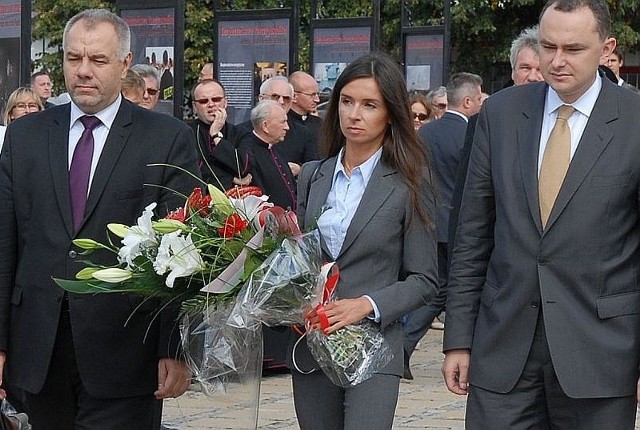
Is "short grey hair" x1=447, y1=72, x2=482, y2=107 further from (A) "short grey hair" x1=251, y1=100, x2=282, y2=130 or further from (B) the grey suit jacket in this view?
(B) the grey suit jacket

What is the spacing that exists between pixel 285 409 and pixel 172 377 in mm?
3987

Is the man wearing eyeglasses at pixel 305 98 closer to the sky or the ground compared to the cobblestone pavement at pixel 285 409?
closer to the sky

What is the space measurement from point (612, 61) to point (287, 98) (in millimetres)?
3819

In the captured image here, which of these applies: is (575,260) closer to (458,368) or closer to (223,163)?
(458,368)

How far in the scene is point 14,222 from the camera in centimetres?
521

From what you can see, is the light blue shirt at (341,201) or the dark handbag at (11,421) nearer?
the light blue shirt at (341,201)

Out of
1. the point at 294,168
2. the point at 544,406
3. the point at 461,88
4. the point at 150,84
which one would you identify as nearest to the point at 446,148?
the point at 461,88

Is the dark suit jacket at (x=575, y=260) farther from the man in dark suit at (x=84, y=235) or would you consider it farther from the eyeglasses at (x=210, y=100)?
the eyeglasses at (x=210, y=100)

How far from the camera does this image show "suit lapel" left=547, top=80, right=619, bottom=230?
4566mm

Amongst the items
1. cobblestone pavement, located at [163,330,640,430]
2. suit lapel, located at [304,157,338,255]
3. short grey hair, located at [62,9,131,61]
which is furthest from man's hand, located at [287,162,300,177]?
suit lapel, located at [304,157,338,255]

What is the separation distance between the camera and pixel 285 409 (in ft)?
29.6

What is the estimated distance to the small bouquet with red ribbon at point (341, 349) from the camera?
184 inches

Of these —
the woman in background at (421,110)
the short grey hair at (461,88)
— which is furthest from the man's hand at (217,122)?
the woman in background at (421,110)

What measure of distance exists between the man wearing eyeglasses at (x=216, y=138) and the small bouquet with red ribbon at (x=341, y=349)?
4.90 metres
